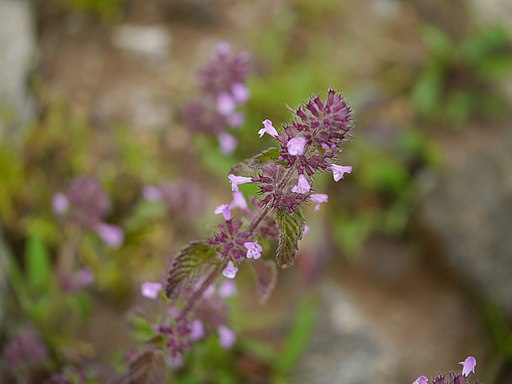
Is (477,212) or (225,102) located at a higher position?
(477,212)

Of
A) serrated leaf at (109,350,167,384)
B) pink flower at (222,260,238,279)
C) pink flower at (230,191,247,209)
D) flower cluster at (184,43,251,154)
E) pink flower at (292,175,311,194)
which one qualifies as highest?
flower cluster at (184,43,251,154)

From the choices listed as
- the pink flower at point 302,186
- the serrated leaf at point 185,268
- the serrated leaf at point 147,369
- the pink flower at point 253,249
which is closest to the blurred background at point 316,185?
the serrated leaf at point 147,369

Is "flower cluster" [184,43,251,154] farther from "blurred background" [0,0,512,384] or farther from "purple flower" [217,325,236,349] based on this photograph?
"purple flower" [217,325,236,349]

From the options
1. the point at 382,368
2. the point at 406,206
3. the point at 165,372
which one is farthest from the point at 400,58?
the point at 165,372

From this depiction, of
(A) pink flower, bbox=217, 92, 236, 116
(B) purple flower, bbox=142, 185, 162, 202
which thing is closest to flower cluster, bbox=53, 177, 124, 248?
(B) purple flower, bbox=142, 185, 162, 202

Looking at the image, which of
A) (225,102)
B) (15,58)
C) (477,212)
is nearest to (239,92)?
(225,102)

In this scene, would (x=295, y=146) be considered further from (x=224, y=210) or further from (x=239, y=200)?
(x=239, y=200)
